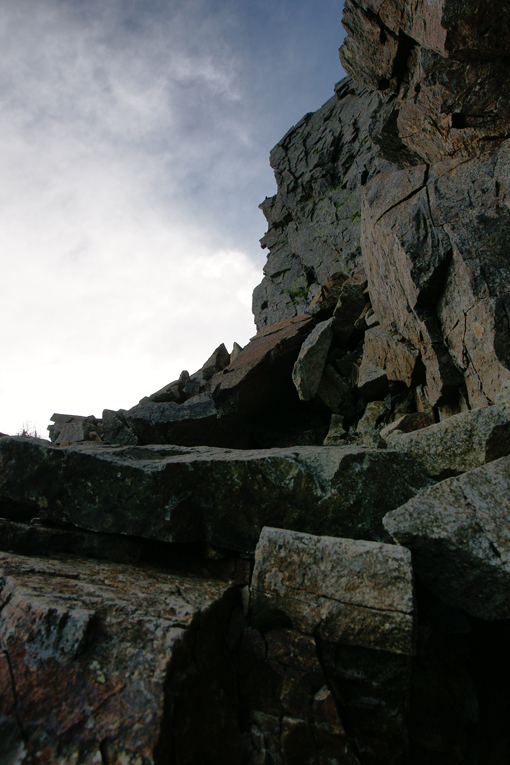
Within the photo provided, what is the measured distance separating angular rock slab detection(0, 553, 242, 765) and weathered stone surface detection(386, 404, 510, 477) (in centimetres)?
419

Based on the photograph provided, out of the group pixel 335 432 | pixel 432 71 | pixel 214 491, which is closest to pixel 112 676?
pixel 214 491

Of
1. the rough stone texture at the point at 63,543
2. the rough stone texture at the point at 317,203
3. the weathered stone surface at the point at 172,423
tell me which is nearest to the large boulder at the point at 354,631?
the rough stone texture at the point at 63,543

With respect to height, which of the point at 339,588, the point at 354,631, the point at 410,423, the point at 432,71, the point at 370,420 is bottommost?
the point at 354,631

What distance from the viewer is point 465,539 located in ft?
15.7

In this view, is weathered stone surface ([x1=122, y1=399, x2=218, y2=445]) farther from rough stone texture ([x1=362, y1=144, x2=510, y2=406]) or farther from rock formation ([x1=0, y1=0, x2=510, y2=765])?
rough stone texture ([x1=362, y1=144, x2=510, y2=406])

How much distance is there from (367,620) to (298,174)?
113 feet

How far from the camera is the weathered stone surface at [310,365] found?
43.9 feet

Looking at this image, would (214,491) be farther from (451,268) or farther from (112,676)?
(451,268)

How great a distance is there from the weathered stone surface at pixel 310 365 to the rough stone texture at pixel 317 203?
43.3 feet

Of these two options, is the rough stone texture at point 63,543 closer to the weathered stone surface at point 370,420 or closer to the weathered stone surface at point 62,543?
the weathered stone surface at point 62,543

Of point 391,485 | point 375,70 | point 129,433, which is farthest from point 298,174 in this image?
point 391,485

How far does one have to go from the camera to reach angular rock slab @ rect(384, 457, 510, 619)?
15.5 feet

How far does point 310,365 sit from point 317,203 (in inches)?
843

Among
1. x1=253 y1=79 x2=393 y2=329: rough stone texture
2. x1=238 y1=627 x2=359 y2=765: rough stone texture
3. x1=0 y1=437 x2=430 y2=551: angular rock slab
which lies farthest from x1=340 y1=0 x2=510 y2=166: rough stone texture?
x1=253 y1=79 x2=393 y2=329: rough stone texture
